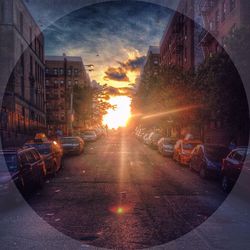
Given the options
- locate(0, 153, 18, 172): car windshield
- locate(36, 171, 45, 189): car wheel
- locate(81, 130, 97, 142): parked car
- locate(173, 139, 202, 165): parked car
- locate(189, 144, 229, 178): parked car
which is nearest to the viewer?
locate(0, 153, 18, 172): car windshield

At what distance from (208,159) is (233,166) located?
4073 millimetres

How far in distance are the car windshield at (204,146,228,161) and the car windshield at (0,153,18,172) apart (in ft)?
27.9

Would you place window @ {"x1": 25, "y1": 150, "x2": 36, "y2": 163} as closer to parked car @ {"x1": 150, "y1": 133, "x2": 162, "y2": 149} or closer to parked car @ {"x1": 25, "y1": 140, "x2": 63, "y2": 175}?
parked car @ {"x1": 25, "y1": 140, "x2": 63, "y2": 175}

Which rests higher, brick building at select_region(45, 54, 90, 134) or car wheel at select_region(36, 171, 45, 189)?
brick building at select_region(45, 54, 90, 134)

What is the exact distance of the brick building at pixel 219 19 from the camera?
3005cm

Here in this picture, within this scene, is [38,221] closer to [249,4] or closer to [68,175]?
[68,175]

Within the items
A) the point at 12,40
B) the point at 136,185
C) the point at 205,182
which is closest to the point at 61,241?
the point at 136,185

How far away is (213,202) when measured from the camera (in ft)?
37.4

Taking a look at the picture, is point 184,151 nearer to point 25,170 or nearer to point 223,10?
point 25,170

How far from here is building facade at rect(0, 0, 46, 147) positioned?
37.0 meters

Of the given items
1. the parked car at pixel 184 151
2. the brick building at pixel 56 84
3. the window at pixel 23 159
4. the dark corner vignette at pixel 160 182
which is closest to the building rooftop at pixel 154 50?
Result: the brick building at pixel 56 84

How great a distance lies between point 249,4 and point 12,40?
82.3 ft


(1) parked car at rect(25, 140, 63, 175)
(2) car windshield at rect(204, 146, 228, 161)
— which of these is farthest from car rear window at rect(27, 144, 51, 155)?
(2) car windshield at rect(204, 146, 228, 161)

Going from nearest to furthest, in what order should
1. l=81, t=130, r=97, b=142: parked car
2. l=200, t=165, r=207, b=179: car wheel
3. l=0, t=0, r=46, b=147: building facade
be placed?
l=200, t=165, r=207, b=179: car wheel → l=0, t=0, r=46, b=147: building facade → l=81, t=130, r=97, b=142: parked car
